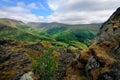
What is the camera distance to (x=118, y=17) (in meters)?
64.2

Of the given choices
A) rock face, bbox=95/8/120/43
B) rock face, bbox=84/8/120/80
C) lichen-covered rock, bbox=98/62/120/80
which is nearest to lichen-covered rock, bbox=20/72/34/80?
rock face, bbox=95/8/120/43

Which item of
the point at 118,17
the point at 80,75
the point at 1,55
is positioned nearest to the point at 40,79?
the point at 80,75

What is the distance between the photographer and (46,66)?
230 feet

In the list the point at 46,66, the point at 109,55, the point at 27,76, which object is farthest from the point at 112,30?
the point at 27,76

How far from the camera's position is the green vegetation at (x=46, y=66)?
6944 cm

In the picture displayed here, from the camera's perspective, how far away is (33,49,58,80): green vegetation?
6944 cm

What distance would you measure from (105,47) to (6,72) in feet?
196

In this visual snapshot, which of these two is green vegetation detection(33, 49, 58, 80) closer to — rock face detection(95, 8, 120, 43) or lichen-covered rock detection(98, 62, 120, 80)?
rock face detection(95, 8, 120, 43)

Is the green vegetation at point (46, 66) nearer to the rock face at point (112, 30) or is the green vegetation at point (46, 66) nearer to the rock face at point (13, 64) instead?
the rock face at point (13, 64)

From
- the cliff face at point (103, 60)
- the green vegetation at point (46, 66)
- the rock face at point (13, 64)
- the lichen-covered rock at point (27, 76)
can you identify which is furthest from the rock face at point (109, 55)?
the rock face at point (13, 64)

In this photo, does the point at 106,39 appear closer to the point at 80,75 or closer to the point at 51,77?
the point at 80,75

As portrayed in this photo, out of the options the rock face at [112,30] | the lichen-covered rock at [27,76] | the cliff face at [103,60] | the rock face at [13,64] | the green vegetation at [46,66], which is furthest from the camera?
the rock face at [13,64]

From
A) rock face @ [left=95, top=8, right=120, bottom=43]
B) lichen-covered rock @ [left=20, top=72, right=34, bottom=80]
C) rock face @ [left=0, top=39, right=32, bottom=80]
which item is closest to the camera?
rock face @ [left=95, top=8, right=120, bottom=43]

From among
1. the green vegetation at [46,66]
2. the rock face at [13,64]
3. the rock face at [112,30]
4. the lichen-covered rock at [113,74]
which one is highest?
the rock face at [112,30]
